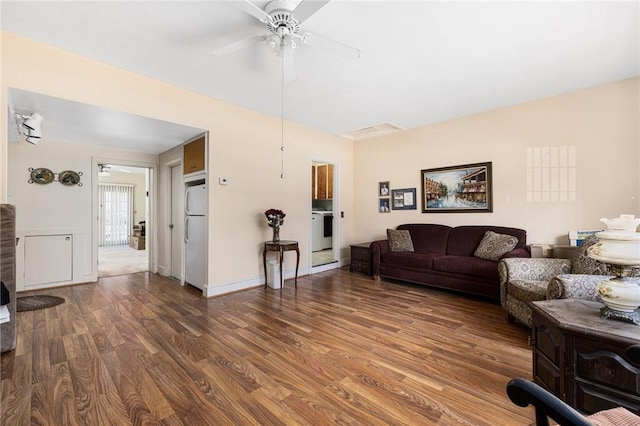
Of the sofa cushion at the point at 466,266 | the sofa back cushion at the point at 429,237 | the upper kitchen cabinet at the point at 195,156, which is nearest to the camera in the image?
the sofa cushion at the point at 466,266

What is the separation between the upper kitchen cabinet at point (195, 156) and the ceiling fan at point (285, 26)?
1.85 meters

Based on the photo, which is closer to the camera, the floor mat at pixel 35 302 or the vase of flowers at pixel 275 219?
the floor mat at pixel 35 302

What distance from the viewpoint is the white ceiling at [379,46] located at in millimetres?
2098

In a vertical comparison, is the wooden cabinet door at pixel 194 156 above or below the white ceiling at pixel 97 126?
below

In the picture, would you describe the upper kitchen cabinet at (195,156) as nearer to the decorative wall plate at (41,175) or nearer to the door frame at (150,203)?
the door frame at (150,203)

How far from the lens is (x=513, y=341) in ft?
8.00

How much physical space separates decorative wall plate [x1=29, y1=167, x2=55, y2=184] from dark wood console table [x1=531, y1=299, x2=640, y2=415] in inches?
241

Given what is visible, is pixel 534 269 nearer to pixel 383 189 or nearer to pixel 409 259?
pixel 409 259

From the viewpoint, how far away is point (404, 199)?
5.17 metres

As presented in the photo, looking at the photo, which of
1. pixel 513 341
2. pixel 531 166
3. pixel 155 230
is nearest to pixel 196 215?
pixel 155 230

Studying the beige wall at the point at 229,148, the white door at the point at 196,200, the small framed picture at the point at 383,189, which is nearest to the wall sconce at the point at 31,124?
the beige wall at the point at 229,148

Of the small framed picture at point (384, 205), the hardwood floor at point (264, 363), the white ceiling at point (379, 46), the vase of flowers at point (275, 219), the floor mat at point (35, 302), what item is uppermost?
the white ceiling at point (379, 46)

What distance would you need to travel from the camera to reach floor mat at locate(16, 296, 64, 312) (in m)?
3.27

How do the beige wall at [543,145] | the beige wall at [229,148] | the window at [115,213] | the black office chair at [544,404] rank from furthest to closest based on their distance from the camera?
the window at [115,213]
the beige wall at [543,145]
the beige wall at [229,148]
the black office chair at [544,404]
